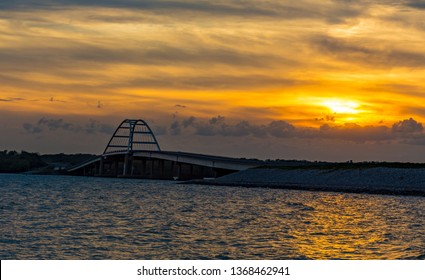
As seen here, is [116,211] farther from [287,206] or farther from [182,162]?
[182,162]

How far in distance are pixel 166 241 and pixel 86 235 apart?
5.11m

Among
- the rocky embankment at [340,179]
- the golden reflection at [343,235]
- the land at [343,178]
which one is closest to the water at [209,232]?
the golden reflection at [343,235]

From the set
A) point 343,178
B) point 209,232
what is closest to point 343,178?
point 343,178

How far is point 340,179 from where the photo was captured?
406ft

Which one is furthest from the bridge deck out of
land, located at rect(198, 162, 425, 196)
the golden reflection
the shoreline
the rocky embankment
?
the golden reflection

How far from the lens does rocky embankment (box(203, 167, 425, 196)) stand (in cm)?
10488

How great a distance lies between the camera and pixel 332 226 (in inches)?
1850

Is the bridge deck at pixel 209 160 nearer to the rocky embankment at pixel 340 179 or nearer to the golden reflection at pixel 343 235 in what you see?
the rocky embankment at pixel 340 179

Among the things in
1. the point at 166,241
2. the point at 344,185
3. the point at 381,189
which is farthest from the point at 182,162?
the point at 166,241

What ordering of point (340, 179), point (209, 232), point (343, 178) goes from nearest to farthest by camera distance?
point (209, 232) < point (340, 179) < point (343, 178)

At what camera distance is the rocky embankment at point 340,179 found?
105 m

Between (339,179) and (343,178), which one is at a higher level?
(343,178)

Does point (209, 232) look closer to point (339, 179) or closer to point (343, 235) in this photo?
point (343, 235)

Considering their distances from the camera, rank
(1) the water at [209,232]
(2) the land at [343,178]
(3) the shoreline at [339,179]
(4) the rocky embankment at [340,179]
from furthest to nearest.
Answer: (2) the land at [343,178] → (4) the rocky embankment at [340,179] → (3) the shoreline at [339,179] → (1) the water at [209,232]
